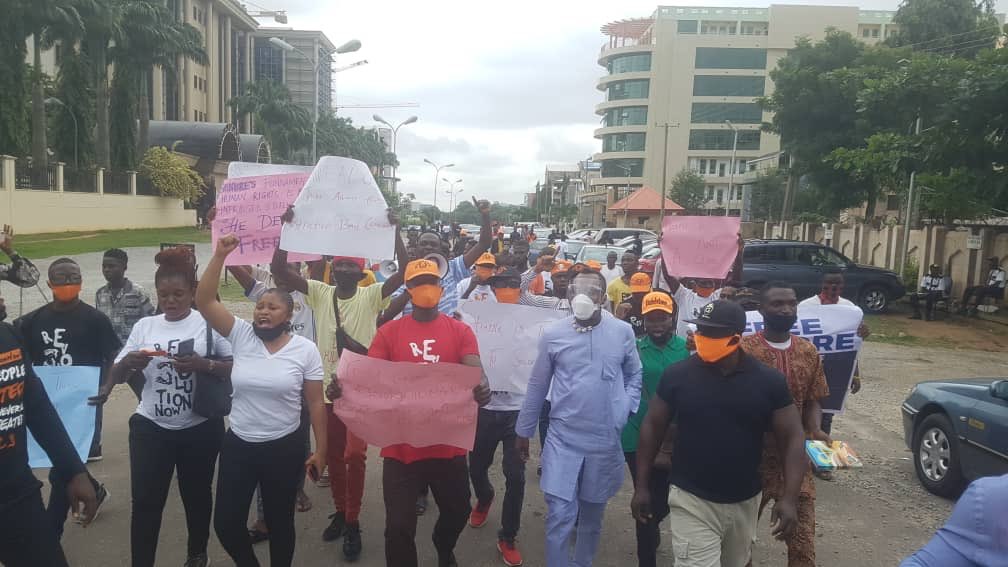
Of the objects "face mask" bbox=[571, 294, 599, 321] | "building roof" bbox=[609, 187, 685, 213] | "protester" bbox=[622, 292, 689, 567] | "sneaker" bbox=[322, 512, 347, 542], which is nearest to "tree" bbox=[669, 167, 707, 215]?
"building roof" bbox=[609, 187, 685, 213]

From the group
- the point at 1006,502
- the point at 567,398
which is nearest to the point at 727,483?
the point at 567,398

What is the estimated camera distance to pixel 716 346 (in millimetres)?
3135

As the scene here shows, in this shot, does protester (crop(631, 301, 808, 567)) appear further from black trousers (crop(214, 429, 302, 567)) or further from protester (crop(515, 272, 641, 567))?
black trousers (crop(214, 429, 302, 567))

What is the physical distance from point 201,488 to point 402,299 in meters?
1.57

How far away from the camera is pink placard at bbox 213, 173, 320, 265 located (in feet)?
14.9

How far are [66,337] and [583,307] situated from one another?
318cm

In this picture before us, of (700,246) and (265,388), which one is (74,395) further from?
(700,246)

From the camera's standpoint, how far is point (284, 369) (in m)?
3.53

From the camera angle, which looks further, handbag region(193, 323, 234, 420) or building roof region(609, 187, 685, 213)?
building roof region(609, 187, 685, 213)

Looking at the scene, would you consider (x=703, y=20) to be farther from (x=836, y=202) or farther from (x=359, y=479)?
(x=359, y=479)

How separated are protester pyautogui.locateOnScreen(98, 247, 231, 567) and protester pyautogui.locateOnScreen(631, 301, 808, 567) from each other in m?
2.35

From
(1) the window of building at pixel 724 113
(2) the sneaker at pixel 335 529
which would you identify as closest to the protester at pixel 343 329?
(2) the sneaker at pixel 335 529

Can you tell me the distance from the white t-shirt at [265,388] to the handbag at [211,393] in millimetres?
147

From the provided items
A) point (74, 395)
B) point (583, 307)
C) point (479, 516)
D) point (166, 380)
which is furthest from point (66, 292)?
point (583, 307)
